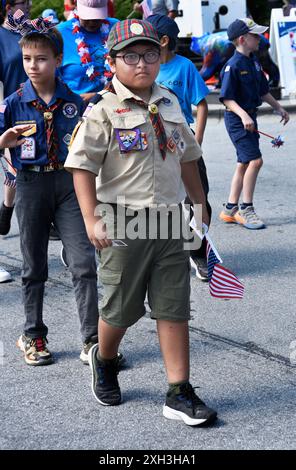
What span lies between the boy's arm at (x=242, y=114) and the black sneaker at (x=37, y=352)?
10.6ft

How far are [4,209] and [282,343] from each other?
2.91 metres

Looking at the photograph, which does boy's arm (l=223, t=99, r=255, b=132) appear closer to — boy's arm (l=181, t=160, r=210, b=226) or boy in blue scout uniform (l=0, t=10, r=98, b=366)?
boy in blue scout uniform (l=0, t=10, r=98, b=366)

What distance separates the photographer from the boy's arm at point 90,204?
3.90 meters

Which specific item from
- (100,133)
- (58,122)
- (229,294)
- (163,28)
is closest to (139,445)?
(229,294)

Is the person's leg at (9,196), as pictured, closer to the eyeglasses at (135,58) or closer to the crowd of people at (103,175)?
the crowd of people at (103,175)

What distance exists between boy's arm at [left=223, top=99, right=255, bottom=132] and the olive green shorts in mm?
3556

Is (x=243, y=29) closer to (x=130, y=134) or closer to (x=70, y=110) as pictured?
(x=70, y=110)

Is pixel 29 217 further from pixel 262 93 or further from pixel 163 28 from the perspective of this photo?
pixel 262 93

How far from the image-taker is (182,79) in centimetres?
620

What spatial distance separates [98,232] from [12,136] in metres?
0.93

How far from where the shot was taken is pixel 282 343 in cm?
497

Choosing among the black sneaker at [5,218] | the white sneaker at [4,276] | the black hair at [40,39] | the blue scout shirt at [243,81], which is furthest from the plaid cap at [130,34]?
the blue scout shirt at [243,81]

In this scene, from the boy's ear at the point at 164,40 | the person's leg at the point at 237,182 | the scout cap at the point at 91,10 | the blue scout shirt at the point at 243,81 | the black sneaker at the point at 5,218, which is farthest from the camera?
the person's leg at the point at 237,182

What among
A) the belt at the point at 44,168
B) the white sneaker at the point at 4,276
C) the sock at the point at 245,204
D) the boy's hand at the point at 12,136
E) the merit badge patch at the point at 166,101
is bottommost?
the sock at the point at 245,204
